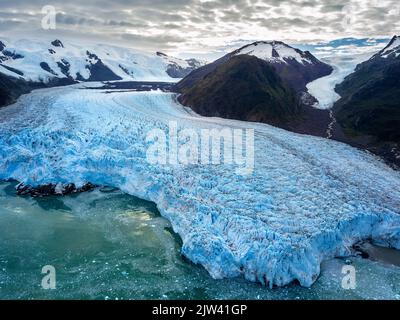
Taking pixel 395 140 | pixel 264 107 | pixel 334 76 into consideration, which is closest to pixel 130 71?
pixel 334 76

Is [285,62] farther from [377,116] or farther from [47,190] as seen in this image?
[47,190]

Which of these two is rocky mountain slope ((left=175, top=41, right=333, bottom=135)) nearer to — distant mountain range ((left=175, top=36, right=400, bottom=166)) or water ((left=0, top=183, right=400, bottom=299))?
distant mountain range ((left=175, top=36, right=400, bottom=166))

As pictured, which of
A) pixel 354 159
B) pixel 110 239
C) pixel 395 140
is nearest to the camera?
pixel 110 239

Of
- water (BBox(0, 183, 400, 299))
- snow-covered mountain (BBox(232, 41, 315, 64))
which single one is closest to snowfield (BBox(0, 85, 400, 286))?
water (BBox(0, 183, 400, 299))

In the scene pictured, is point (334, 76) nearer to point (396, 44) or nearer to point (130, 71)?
point (396, 44)

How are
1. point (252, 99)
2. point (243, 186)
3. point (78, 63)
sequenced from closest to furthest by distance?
point (243, 186) → point (252, 99) → point (78, 63)

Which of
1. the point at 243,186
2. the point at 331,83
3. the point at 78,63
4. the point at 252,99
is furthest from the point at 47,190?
the point at 78,63

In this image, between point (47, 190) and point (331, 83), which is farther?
point (331, 83)
